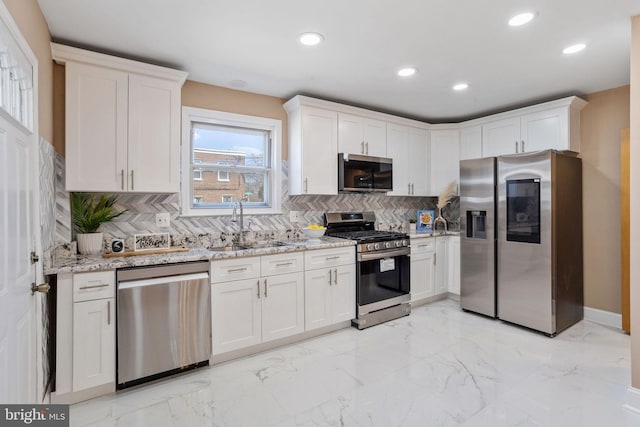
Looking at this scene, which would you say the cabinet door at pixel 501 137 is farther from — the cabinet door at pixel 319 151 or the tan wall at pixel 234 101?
the tan wall at pixel 234 101

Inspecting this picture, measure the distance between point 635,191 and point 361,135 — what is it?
2.53 m

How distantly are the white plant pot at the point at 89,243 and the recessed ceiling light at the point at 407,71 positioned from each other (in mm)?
2933

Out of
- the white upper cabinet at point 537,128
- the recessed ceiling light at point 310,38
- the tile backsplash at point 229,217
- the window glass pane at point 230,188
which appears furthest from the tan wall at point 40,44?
the white upper cabinet at point 537,128

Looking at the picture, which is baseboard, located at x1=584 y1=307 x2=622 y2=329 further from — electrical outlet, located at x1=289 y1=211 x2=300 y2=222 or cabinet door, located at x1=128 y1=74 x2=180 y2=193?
cabinet door, located at x1=128 y1=74 x2=180 y2=193

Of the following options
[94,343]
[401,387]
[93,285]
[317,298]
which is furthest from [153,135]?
[401,387]

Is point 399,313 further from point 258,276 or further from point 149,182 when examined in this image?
point 149,182

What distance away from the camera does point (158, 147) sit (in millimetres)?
2727

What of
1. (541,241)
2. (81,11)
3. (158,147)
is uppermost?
(81,11)

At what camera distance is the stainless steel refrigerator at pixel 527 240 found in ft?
A: 10.7

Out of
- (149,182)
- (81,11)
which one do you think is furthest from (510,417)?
(81,11)

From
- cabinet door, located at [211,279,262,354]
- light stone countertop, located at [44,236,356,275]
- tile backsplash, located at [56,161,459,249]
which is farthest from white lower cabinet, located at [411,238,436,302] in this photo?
cabinet door, located at [211,279,262,354]

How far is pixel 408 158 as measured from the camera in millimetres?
4461

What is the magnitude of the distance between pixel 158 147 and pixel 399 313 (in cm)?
301

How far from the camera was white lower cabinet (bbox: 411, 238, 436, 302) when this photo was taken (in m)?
4.05
